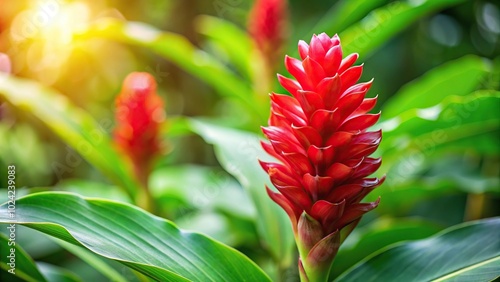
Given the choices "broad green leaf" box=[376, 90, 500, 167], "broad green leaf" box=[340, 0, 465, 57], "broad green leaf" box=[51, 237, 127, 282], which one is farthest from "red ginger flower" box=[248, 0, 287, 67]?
"broad green leaf" box=[51, 237, 127, 282]

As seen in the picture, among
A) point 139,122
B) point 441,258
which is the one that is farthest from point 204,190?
point 441,258

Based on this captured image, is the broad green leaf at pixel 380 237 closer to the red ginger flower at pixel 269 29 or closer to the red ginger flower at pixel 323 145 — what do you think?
the red ginger flower at pixel 323 145

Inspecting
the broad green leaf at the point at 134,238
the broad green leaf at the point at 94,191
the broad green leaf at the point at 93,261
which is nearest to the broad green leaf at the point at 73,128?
the broad green leaf at the point at 94,191

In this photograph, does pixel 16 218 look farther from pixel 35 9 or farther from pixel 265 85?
pixel 35 9

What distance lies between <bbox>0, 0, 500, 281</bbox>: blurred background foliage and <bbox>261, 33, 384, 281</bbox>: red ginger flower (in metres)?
0.33

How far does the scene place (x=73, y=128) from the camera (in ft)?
4.53

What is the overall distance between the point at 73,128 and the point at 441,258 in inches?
36.6

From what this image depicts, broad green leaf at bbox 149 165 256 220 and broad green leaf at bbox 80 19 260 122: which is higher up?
broad green leaf at bbox 80 19 260 122

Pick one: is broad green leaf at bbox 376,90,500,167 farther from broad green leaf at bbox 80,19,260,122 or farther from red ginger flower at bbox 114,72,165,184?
red ginger flower at bbox 114,72,165,184

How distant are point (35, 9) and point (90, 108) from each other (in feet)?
2.40

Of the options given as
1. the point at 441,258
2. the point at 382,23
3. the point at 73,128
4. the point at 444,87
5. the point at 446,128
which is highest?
the point at 73,128

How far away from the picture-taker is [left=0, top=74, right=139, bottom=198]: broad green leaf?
137cm

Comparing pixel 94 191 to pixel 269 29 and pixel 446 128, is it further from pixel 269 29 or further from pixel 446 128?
pixel 446 128

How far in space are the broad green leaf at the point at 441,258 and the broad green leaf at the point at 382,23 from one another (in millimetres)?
612
